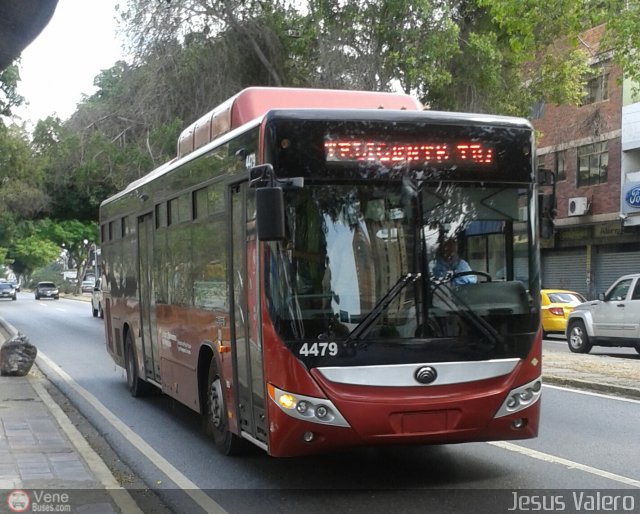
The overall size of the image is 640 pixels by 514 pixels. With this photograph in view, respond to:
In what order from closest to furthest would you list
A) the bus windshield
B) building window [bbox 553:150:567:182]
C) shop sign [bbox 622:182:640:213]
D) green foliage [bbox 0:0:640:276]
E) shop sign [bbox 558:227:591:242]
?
the bus windshield → green foliage [bbox 0:0:640:276] → shop sign [bbox 622:182:640:213] → shop sign [bbox 558:227:591:242] → building window [bbox 553:150:567:182]

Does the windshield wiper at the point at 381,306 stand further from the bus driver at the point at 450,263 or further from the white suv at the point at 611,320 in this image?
the white suv at the point at 611,320

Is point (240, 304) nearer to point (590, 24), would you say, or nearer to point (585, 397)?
point (585, 397)

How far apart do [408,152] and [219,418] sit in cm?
318

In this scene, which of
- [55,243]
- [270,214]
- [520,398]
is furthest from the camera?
[55,243]

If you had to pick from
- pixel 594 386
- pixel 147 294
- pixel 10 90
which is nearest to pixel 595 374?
pixel 594 386

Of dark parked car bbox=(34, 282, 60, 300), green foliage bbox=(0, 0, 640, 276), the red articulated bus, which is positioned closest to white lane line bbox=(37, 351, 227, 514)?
the red articulated bus

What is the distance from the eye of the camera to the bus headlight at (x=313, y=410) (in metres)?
6.20

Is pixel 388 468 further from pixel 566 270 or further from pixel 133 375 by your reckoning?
pixel 566 270

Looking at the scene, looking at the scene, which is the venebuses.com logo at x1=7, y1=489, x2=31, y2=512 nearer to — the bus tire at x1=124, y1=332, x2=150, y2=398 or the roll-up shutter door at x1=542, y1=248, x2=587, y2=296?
the bus tire at x1=124, y1=332, x2=150, y2=398

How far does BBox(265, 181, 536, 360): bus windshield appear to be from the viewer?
20.7 feet

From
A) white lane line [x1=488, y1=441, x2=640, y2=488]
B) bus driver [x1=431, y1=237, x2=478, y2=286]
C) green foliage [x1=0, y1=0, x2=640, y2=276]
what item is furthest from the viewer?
green foliage [x1=0, y1=0, x2=640, y2=276]

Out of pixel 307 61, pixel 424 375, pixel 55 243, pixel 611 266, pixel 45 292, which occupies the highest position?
pixel 307 61

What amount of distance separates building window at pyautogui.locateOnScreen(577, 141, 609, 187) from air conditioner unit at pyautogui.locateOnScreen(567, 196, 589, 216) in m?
0.72

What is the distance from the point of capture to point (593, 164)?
107 ft
